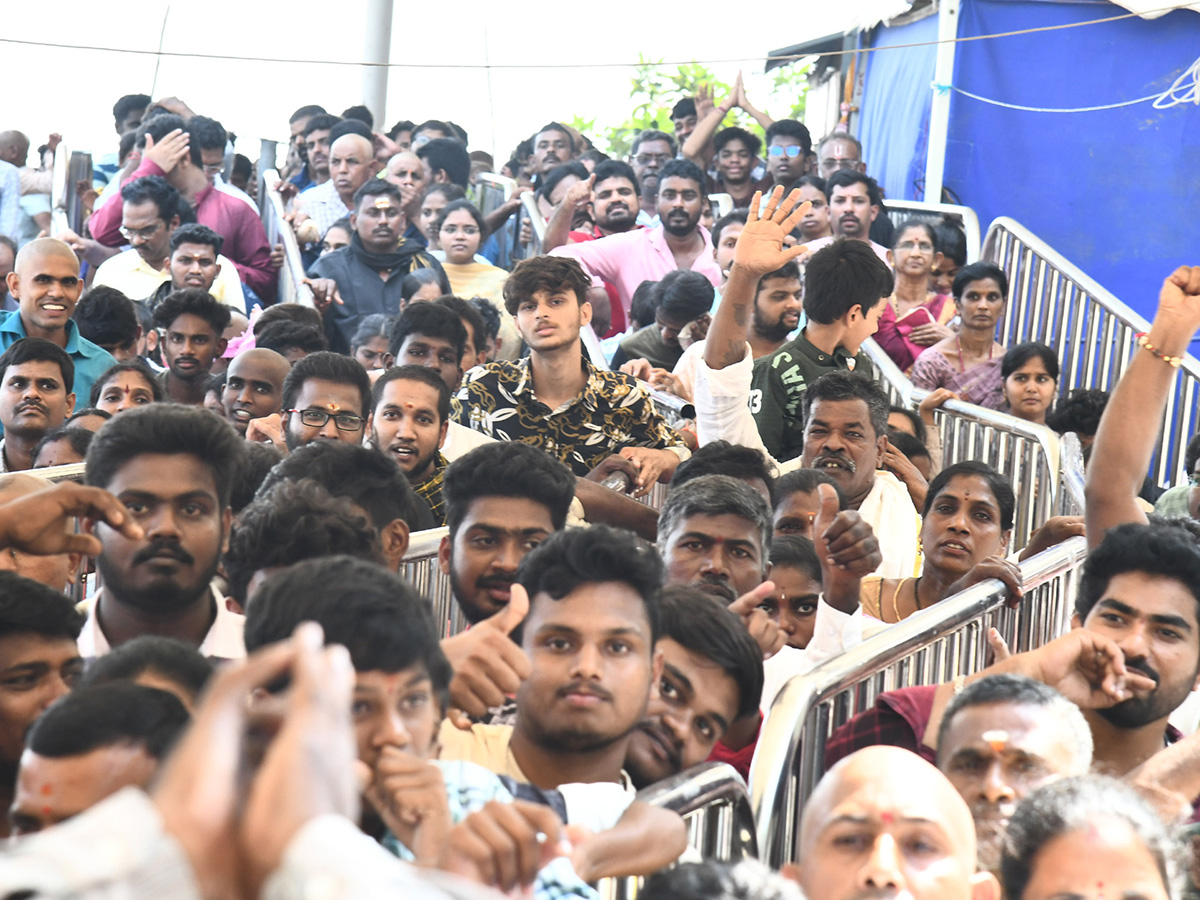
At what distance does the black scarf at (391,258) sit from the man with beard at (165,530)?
5.09 meters

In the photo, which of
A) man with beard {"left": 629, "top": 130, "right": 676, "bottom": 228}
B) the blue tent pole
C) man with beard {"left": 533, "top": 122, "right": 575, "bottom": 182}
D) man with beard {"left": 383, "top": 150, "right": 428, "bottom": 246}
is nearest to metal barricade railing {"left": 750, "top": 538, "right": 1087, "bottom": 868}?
man with beard {"left": 383, "top": 150, "right": 428, "bottom": 246}

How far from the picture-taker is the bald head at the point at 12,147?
11.9 metres

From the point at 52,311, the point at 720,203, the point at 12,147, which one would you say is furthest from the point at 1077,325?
the point at 12,147

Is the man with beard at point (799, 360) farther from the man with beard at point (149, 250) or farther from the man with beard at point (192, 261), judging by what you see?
the man with beard at point (149, 250)

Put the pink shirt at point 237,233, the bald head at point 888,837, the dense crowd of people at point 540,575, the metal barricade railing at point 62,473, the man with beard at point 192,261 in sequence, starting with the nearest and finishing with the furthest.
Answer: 1. the dense crowd of people at point 540,575
2. the bald head at point 888,837
3. the metal barricade railing at point 62,473
4. the man with beard at point 192,261
5. the pink shirt at point 237,233

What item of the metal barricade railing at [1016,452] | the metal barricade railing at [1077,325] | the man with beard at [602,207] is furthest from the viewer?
the man with beard at [602,207]

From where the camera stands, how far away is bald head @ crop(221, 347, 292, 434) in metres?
6.50

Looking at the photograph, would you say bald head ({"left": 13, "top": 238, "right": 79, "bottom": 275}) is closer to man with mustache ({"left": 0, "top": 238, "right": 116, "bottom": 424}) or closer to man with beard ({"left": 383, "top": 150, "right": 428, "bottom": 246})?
man with mustache ({"left": 0, "top": 238, "right": 116, "bottom": 424})

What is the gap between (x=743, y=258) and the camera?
586 centimetres

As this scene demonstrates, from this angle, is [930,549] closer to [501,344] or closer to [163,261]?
[501,344]

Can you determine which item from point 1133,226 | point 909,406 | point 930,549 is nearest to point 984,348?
point 909,406

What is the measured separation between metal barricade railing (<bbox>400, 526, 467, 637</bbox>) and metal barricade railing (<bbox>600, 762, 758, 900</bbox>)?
1.68 meters

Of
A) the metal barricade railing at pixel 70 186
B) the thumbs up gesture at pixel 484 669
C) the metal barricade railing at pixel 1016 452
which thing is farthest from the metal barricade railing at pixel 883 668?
the metal barricade railing at pixel 70 186

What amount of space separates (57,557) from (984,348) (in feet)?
18.5
